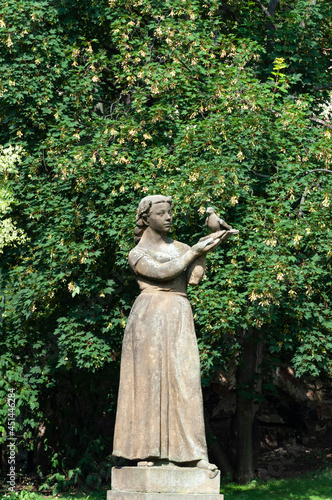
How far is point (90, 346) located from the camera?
1517 centimetres

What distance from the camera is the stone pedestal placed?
6647 millimetres

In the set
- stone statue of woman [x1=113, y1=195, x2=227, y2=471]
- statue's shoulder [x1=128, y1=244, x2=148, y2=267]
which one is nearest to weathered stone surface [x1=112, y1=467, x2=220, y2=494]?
stone statue of woman [x1=113, y1=195, x2=227, y2=471]

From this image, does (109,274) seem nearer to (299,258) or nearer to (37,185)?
(37,185)

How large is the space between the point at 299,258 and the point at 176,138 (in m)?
3.29

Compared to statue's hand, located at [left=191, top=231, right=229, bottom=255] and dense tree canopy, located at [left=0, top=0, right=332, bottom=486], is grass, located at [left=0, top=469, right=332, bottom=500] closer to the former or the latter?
dense tree canopy, located at [left=0, top=0, right=332, bottom=486]

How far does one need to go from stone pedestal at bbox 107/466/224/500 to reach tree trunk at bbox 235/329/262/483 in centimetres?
1092

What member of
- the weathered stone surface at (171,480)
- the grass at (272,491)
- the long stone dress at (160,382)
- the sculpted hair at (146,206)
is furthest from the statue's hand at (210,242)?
the grass at (272,491)

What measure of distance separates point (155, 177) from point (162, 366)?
28.0ft

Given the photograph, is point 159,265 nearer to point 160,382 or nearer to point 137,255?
point 137,255

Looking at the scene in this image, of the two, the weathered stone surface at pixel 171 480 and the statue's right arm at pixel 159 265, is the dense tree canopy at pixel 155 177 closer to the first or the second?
the statue's right arm at pixel 159 265

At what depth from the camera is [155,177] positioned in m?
15.3

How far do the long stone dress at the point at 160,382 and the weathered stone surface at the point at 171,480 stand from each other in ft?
0.45

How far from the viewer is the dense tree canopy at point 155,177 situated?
14344 millimetres

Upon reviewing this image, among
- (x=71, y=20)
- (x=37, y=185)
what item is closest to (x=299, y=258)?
(x=37, y=185)
